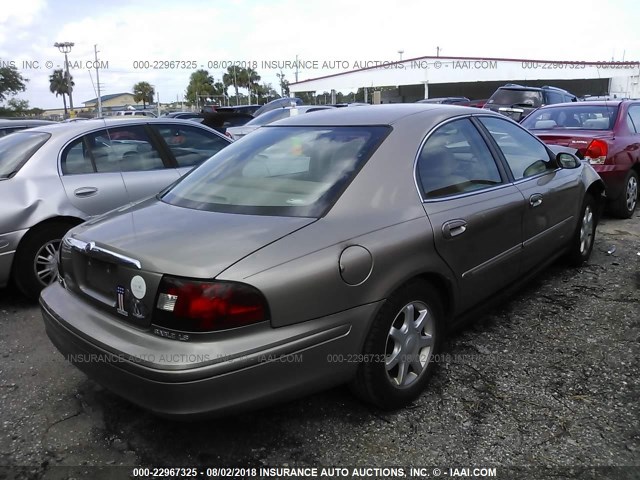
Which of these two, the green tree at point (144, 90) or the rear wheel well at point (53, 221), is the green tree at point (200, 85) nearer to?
the green tree at point (144, 90)

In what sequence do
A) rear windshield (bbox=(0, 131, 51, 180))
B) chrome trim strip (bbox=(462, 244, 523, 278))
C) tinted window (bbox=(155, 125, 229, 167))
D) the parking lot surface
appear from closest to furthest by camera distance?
the parking lot surface < chrome trim strip (bbox=(462, 244, 523, 278)) < rear windshield (bbox=(0, 131, 51, 180)) < tinted window (bbox=(155, 125, 229, 167))

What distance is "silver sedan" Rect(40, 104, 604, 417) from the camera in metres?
2.14

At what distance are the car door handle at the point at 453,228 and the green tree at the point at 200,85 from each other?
8071cm

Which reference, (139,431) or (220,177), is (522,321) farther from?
(139,431)

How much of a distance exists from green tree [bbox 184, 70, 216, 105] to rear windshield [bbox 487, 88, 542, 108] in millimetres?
70265

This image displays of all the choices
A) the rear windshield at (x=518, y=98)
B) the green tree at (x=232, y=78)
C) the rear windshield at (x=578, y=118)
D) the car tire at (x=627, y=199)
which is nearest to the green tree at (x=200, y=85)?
the green tree at (x=232, y=78)

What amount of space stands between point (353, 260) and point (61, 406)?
5.97 ft

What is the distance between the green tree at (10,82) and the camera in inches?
1987

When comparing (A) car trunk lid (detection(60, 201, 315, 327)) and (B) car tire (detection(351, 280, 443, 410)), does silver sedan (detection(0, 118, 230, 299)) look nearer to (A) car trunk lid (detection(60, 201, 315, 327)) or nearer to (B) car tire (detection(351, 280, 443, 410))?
(A) car trunk lid (detection(60, 201, 315, 327))

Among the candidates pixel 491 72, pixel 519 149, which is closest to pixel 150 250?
pixel 519 149

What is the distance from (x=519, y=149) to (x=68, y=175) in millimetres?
3605

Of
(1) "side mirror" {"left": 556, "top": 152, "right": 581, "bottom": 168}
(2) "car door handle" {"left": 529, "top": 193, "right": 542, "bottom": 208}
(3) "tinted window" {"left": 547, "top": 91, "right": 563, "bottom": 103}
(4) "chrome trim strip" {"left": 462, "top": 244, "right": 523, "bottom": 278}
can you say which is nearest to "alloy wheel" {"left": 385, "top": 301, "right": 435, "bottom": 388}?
(4) "chrome trim strip" {"left": 462, "top": 244, "right": 523, "bottom": 278}

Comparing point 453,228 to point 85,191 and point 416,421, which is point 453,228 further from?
point 85,191

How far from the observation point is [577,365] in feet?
10.6
